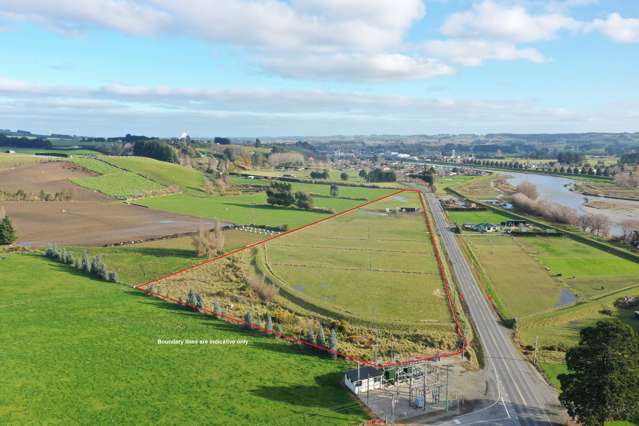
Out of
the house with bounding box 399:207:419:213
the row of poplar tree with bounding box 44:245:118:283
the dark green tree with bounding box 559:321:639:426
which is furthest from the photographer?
the house with bounding box 399:207:419:213

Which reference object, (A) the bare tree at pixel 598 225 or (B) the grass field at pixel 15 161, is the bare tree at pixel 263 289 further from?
(B) the grass field at pixel 15 161

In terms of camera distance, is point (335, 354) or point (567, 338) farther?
point (567, 338)

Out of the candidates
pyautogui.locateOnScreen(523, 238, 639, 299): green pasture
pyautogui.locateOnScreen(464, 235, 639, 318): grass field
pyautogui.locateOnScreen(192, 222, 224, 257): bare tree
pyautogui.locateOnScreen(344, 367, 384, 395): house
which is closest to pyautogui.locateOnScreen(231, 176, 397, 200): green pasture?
pyautogui.locateOnScreen(464, 235, 639, 318): grass field

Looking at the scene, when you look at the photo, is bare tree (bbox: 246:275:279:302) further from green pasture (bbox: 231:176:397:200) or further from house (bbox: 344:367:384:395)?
green pasture (bbox: 231:176:397:200)

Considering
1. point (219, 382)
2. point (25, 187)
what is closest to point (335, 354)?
point (219, 382)

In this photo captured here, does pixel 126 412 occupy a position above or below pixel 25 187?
below

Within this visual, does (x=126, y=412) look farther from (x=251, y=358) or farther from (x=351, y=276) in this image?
(x=351, y=276)

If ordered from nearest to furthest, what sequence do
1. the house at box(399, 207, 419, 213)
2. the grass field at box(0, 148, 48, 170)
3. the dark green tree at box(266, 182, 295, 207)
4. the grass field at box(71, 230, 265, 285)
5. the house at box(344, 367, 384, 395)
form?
the house at box(344, 367, 384, 395) → the grass field at box(71, 230, 265, 285) → the house at box(399, 207, 419, 213) → the dark green tree at box(266, 182, 295, 207) → the grass field at box(0, 148, 48, 170)
